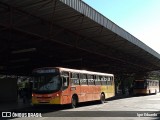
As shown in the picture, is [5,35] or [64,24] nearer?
[64,24]

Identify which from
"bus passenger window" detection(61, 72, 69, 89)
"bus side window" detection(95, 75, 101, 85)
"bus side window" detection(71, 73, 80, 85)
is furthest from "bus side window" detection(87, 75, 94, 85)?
"bus passenger window" detection(61, 72, 69, 89)

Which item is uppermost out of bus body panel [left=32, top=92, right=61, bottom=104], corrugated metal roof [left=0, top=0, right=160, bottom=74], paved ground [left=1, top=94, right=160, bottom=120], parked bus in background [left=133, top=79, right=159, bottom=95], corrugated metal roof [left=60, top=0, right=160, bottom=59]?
corrugated metal roof [left=60, top=0, right=160, bottom=59]

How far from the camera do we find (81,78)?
2361 centimetres

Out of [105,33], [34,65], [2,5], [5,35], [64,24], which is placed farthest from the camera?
[34,65]

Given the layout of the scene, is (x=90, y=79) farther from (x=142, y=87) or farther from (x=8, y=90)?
(x=142, y=87)

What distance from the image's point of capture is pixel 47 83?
20.4 metres

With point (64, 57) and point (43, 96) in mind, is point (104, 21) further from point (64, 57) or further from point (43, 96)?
point (64, 57)

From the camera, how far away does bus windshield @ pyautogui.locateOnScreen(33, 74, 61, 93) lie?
20156 millimetres

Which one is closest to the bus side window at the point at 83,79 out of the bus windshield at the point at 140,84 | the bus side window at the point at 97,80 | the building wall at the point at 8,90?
the bus side window at the point at 97,80

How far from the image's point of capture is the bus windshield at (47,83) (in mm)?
20156

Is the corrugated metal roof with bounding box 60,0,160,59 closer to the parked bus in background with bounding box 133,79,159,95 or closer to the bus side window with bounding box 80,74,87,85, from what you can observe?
the bus side window with bounding box 80,74,87,85

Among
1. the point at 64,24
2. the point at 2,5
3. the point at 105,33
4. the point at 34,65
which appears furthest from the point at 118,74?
the point at 2,5

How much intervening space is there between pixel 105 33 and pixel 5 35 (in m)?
7.92

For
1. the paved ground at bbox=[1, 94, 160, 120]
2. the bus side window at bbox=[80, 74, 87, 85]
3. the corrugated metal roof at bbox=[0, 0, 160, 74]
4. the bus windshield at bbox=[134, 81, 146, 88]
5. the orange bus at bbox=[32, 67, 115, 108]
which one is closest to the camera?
the paved ground at bbox=[1, 94, 160, 120]
